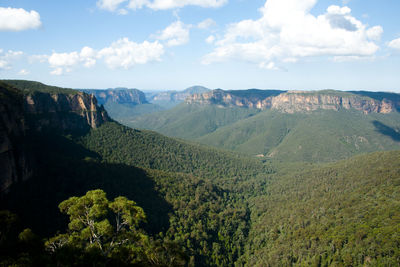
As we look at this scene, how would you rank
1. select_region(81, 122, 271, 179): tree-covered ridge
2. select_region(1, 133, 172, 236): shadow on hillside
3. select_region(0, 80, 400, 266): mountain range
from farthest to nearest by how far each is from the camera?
select_region(81, 122, 271, 179): tree-covered ridge < select_region(1, 133, 172, 236): shadow on hillside < select_region(0, 80, 400, 266): mountain range

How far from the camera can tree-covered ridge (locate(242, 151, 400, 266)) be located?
5025 cm

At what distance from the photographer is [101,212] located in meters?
18.7

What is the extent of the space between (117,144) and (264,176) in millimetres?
84944

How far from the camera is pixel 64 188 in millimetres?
59625

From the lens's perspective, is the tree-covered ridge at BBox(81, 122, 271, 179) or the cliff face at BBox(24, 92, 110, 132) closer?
the cliff face at BBox(24, 92, 110, 132)

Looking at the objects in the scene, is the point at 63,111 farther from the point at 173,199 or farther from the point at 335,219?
the point at 335,219

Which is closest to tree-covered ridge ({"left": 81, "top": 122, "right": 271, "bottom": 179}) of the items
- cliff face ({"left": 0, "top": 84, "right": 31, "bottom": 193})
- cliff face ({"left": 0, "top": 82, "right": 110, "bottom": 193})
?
cliff face ({"left": 0, "top": 82, "right": 110, "bottom": 193})

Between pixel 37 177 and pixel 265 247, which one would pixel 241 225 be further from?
pixel 37 177

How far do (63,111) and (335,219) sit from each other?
391 ft

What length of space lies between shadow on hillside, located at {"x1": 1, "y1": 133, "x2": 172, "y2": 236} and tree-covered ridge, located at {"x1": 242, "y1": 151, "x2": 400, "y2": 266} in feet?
111

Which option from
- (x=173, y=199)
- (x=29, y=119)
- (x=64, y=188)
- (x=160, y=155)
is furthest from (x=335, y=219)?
(x=29, y=119)

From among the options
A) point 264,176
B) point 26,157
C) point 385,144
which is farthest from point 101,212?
point 385,144

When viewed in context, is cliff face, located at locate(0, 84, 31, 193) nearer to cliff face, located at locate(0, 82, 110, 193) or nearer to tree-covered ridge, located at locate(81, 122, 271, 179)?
cliff face, located at locate(0, 82, 110, 193)

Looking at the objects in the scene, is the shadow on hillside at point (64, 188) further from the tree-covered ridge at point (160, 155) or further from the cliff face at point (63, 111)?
the tree-covered ridge at point (160, 155)
